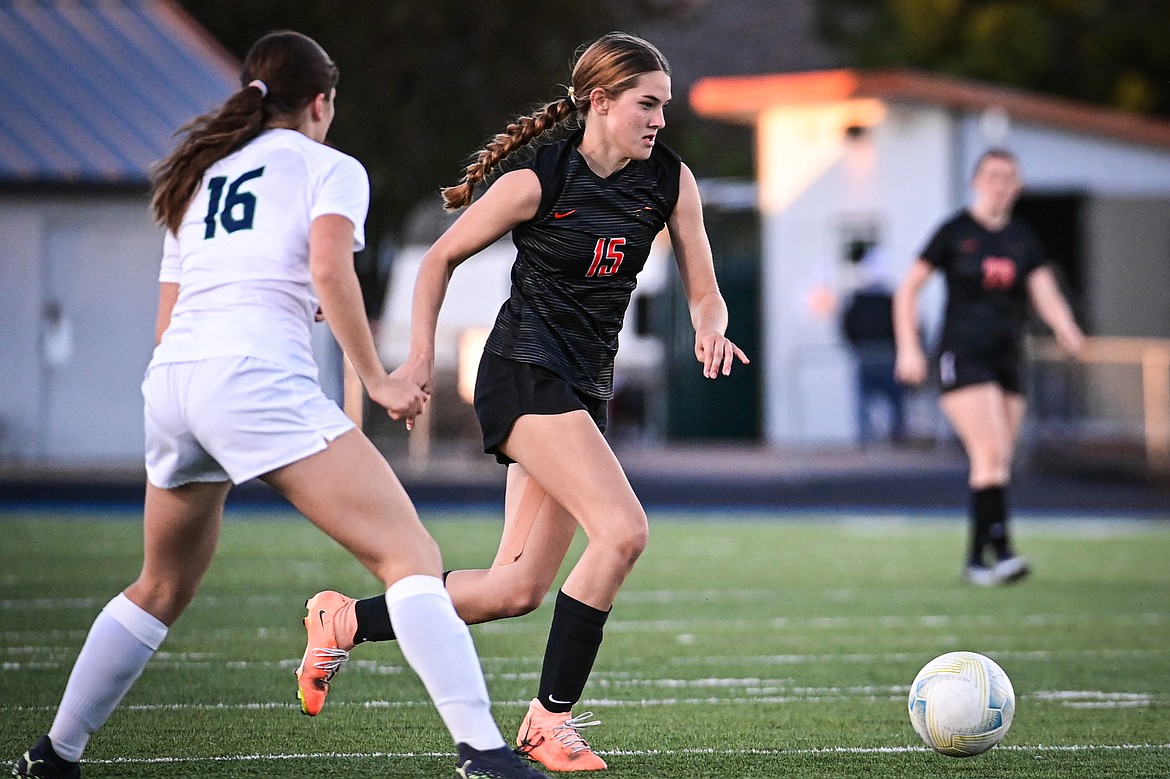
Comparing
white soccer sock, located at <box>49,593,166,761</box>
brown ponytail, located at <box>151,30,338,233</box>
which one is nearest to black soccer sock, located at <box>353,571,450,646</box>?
white soccer sock, located at <box>49,593,166,761</box>

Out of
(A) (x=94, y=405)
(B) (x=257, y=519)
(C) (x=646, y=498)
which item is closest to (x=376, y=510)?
(B) (x=257, y=519)

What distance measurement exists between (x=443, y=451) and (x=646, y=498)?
2.81 meters

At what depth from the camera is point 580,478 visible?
16.5 feet

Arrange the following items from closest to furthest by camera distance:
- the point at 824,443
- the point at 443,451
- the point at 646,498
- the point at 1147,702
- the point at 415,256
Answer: the point at 1147,702 < the point at 646,498 < the point at 443,451 < the point at 824,443 < the point at 415,256

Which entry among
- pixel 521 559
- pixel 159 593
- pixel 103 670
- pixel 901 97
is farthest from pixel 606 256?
pixel 901 97

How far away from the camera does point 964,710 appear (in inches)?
201

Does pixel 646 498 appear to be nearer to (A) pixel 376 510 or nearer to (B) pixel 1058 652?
(B) pixel 1058 652

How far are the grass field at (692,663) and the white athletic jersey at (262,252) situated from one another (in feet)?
4.18

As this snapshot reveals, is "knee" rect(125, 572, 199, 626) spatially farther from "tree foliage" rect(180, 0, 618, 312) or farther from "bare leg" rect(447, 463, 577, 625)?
"tree foliage" rect(180, 0, 618, 312)

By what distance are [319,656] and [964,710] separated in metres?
1.96

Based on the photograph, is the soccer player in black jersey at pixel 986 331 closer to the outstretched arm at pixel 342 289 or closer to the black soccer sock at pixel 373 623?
the black soccer sock at pixel 373 623

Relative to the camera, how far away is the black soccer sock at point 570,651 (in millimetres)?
5129

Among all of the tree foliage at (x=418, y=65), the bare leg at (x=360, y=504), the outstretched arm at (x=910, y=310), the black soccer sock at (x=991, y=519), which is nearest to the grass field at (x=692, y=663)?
the black soccer sock at (x=991, y=519)

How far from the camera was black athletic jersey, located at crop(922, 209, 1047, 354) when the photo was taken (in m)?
10.8
